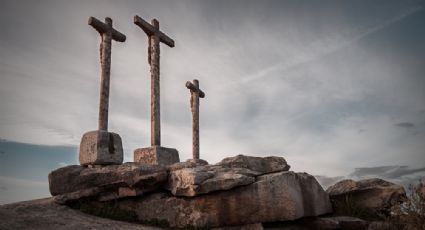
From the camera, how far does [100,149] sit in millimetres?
11344

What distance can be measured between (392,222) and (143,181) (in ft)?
24.8

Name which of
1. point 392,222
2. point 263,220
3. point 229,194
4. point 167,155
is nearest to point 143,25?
point 167,155

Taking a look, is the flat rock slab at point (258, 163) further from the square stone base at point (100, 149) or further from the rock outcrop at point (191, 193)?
the square stone base at point (100, 149)

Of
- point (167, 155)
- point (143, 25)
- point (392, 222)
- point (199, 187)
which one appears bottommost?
point (392, 222)

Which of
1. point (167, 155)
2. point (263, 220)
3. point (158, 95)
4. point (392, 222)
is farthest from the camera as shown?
point (158, 95)

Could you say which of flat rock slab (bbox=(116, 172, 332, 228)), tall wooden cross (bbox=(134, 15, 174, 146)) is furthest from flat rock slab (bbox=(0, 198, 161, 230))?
tall wooden cross (bbox=(134, 15, 174, 146))

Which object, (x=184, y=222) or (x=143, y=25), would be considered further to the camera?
(x=143, y=25)

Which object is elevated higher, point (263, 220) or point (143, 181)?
point (143, 181)

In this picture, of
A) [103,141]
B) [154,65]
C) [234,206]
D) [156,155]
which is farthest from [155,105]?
[234,206]

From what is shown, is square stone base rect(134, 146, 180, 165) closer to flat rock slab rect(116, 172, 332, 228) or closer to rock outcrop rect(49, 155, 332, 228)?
rock outcrop rect(49, 155, 332, 228)

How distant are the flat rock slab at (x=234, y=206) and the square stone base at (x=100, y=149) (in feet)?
6.19

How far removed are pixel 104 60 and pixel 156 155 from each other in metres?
4.56

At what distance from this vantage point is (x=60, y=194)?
10.2 metres

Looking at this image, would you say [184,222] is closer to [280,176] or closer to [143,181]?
[143,181]
